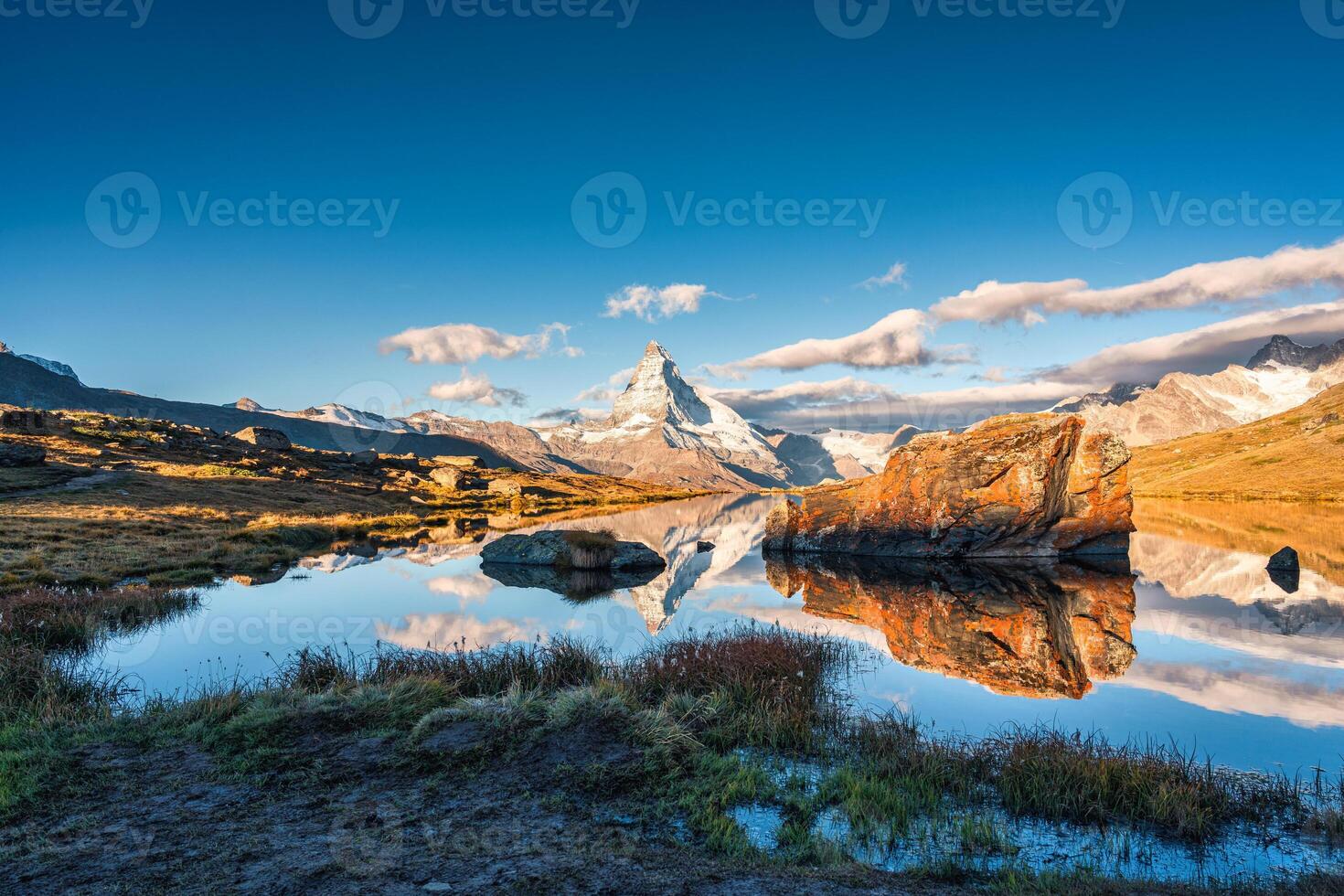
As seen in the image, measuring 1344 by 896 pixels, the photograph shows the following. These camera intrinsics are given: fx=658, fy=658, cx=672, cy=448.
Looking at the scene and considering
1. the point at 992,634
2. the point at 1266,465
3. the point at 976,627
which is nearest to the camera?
the point at 992,634

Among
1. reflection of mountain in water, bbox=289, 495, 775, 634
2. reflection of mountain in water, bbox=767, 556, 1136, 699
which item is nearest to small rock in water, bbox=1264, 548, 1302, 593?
reflection of mountain in water, bbox=767, 556, 1136, 699

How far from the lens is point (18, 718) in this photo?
39.2 feet

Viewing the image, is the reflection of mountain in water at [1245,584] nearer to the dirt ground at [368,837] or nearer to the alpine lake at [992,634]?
the alpine lake at [992,634]

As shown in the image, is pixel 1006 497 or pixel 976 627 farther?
pixel 1006 497

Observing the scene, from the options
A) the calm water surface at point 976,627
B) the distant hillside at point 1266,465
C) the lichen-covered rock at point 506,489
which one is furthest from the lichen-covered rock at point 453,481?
the distant hillside at point 1266,465

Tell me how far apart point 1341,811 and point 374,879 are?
11.9 metres

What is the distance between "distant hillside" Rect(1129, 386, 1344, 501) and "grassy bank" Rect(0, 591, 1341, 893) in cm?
11650

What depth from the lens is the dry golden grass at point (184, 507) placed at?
35.1 metres

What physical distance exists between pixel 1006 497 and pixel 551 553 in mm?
27441

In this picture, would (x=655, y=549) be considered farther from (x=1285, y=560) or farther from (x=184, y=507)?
(x=184, y=507)

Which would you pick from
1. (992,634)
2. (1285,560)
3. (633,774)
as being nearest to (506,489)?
(1285,560)

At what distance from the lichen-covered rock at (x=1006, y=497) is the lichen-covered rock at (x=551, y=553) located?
13.1 metres

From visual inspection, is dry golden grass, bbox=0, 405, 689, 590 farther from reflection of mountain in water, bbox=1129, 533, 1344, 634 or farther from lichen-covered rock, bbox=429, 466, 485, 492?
reflection of mountain in water, bbox=1129, 533, 1344, 634

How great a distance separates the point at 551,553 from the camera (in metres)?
41.7
